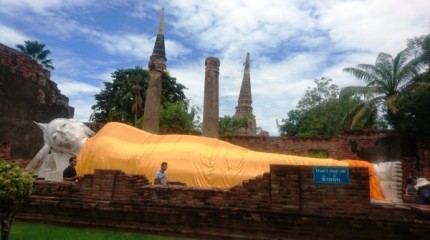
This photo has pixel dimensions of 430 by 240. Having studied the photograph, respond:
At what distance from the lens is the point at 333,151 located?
565 inches

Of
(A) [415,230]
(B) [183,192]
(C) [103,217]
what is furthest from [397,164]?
(C) [103,217]

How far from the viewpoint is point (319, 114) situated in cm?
2455

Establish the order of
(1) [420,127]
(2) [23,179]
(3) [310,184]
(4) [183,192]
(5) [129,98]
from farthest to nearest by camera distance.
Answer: (5) [129,98], (1) [420,127], (4) [183,192], (3) [310,184], (2) [23,179]

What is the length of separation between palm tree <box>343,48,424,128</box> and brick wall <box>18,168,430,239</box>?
1192 centimetres

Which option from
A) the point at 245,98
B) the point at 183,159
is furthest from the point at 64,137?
the point at 245,98

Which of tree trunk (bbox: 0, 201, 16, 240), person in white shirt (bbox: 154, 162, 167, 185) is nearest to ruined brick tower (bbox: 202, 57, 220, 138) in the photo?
person in white shirt (bbox: 154, 162, 167, 185)

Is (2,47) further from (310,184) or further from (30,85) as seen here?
(310,184)

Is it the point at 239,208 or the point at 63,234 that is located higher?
the point at 239,208

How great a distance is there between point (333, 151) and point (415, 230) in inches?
377

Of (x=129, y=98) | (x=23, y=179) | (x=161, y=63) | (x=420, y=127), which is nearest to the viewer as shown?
(x=23, y=179)

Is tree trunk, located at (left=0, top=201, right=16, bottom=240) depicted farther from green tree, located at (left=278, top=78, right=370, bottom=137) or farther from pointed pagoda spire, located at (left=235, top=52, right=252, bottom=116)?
pointed pagoda spire, located at (left=235, top=52, right=252, bottom=116)

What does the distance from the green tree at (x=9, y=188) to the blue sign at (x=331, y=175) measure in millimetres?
4272

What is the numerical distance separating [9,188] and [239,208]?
3339 millimetres

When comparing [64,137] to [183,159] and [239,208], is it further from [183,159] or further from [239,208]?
[239,208]
